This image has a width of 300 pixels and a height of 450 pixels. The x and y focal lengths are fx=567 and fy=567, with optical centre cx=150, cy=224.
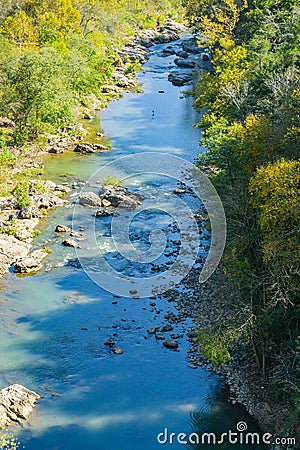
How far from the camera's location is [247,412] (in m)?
20.1

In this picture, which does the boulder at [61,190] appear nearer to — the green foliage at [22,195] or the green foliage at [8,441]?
the green foliage at [22,195]

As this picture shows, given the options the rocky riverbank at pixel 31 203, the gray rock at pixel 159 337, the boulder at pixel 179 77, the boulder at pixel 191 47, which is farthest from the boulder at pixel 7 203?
the boulder at pixel 191 47

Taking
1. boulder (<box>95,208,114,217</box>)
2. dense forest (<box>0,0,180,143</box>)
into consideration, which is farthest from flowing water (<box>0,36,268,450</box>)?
dense forest (<box>0,0,180,143</box>)

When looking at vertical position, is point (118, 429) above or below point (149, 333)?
below

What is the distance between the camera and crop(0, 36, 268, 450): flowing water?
768 inches

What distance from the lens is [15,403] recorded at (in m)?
19.7

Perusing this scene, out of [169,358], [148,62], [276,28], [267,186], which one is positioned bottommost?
[169,358]

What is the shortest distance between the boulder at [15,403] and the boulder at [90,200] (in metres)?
16.7

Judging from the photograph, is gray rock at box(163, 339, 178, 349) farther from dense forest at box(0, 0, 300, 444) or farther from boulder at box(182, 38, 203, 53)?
boulder at box(182, 38, 203, 53)

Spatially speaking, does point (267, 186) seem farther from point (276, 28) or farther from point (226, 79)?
point (276, 28)

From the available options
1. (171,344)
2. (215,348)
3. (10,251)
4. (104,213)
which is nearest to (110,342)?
(171,344)

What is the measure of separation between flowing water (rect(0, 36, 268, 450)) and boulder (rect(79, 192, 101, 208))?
3459 mm

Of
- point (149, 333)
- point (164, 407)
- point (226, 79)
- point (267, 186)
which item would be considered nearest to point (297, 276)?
point (267, 186)

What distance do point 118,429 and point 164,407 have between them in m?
1.95
